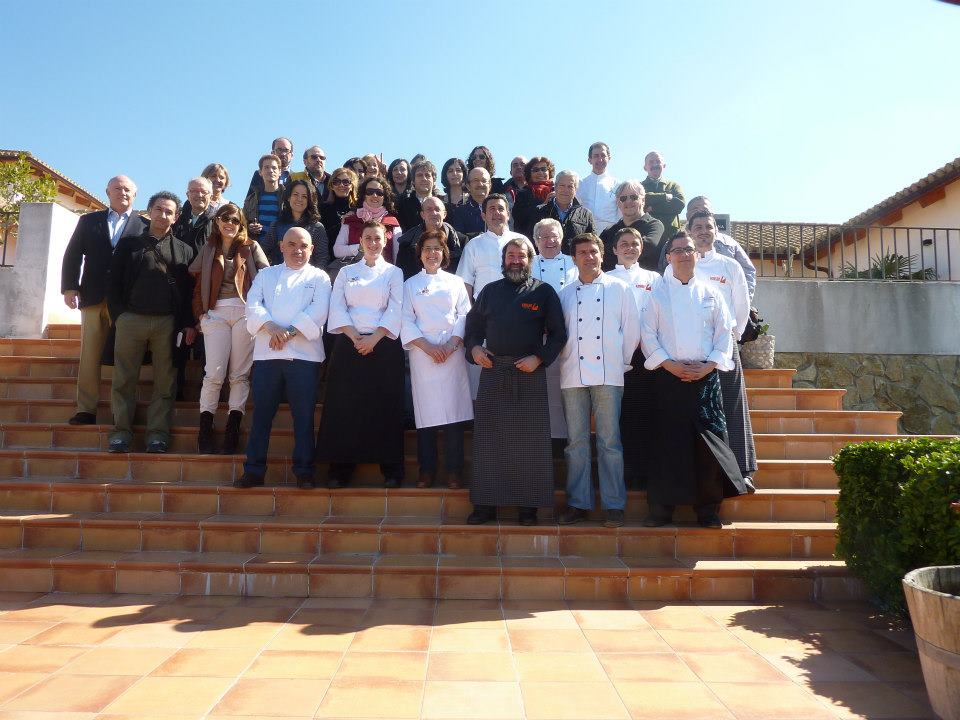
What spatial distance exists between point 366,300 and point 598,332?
5.69 feet

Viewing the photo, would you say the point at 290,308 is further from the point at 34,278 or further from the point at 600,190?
the point at 34,278

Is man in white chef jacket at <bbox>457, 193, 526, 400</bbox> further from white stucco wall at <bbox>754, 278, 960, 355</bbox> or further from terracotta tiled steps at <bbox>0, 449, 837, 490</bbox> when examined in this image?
white stucco wall at <bbox>754, 278, 960, 355</bbox>

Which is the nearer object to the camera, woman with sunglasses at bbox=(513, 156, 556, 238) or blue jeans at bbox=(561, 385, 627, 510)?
blue jeans at bbox=(561, 385, 627, 510)

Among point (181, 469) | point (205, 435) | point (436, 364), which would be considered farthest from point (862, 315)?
point (181, 469)

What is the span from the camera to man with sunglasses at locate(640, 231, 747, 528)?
4.32 meters

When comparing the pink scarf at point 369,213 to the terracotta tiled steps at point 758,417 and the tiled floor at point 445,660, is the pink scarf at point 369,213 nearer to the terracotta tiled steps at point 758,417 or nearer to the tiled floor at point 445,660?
the terracotta tiled steps at point 758,417

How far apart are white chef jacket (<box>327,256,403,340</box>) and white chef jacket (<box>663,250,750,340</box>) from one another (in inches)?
91.5

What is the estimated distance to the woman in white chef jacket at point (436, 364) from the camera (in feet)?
15.6

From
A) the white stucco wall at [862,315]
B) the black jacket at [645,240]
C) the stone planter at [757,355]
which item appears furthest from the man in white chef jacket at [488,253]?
the white stucco wall at [862,315]

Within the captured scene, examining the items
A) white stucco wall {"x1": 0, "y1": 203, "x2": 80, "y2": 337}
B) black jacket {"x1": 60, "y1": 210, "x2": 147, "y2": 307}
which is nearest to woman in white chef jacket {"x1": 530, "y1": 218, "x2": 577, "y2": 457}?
black jacket {"x1": 60, "y1": 210, "x2": 147, "y2": 307}

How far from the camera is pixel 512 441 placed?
4.45m

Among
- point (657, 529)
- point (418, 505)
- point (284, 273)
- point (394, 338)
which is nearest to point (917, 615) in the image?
point (657, 529)

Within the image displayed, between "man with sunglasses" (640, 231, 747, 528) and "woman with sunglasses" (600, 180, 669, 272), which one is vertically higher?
"woman with sunglasses" (600, 180, 669, 272)

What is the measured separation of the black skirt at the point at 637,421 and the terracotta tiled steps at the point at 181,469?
561mm
